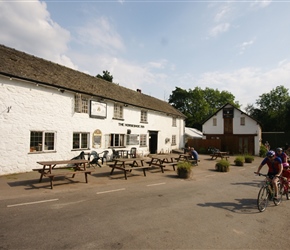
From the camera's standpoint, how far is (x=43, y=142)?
13.2 meters

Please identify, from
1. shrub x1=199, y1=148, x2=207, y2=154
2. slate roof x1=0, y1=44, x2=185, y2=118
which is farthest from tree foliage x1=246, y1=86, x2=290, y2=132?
slate roof x1=0, y1=44, x2=185, y2=118

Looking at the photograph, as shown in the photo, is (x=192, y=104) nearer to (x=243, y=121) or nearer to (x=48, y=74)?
(x=243, y=121)

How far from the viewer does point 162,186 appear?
9766mm

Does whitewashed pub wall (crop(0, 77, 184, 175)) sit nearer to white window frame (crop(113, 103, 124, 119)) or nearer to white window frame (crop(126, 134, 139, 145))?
white window frame (crop(113, 103, 124, 119))

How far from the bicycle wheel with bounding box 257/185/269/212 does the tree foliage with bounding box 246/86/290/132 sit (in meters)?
45.3

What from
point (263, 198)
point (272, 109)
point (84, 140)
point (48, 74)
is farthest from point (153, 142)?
point (272, 109)

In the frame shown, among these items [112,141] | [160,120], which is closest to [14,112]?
[112,141]

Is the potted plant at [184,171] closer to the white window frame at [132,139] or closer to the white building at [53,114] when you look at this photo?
the white building at [53,114]

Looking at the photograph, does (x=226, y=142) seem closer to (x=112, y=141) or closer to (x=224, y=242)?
(x=112, y=141)

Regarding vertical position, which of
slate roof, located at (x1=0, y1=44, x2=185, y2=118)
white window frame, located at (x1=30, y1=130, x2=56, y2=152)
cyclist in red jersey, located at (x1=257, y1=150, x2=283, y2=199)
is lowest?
cyclist in red jersey, located at (x1=257, y1=150, x2=283, y2=199)

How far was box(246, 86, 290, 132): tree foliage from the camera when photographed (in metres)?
47.2

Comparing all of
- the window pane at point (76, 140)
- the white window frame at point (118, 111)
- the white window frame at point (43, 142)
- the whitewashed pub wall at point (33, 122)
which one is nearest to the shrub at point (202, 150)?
the white window frame at point (118, 111)

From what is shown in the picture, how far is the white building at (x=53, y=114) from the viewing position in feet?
38.3

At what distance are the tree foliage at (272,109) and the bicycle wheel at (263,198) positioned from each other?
148 ft
